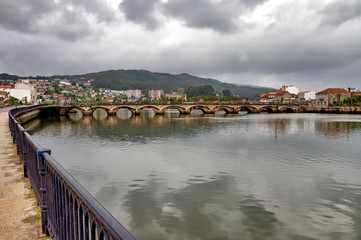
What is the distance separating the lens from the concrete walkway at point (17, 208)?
5.19 meters

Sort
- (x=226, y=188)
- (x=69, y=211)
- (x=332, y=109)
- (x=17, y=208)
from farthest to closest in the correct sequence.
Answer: (x=332, y=109)
(x=226, y=188)
(x=17, y=208)
(x=69, y=211)

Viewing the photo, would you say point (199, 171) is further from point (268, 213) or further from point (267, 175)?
point (268, 213)

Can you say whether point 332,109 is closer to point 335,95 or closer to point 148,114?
point 335,95

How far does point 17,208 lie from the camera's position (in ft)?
20.7

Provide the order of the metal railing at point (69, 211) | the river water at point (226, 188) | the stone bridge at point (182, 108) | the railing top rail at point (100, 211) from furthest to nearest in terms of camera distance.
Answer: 1. the stone bridge at point (182, 108)
2. the river water at point (226, 188)
3. the metal railing at point (69, 211)
4. the railing top rail at point (100, 211)

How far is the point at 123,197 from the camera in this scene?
14.5 meters

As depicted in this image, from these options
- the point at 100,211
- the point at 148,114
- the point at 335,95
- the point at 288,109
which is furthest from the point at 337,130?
the point at 335,95

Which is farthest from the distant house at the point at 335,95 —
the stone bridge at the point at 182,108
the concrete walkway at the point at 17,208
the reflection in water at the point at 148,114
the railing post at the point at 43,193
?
the railing post at the point at 43,193

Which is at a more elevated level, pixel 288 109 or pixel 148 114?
pixel 288 109

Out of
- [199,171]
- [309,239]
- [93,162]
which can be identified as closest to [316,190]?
[309,239]

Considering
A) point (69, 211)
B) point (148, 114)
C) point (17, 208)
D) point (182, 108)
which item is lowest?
point (148, 114)

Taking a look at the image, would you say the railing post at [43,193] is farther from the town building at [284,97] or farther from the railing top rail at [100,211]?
the town building at [284,97]

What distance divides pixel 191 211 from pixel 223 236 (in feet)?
8.14

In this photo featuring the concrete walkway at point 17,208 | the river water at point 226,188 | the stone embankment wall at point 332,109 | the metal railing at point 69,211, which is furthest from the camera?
the stone embankment wall at point 332,109
